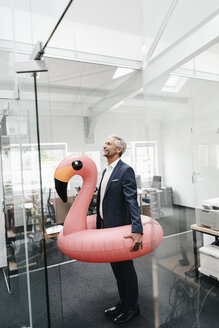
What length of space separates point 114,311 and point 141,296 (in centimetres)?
34

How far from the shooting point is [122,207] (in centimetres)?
169

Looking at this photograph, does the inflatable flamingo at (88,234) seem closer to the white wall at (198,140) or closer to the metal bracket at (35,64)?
the white wall at (198,140)

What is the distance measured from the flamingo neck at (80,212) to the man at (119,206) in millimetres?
93

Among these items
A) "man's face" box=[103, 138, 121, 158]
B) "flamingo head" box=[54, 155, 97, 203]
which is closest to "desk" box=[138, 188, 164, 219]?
"man's face" box=[103, 138, 121, 158]

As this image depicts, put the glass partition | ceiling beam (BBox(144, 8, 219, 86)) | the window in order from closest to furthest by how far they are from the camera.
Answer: ceiling beam (BBox(144, 8, 219, 86))
the glass partition
the window

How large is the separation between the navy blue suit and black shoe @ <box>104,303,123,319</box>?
0.06m

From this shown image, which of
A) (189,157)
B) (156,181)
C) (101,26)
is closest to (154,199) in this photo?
(156,181)

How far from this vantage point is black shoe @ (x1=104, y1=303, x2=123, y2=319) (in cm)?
178

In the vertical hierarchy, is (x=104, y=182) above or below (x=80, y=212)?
above

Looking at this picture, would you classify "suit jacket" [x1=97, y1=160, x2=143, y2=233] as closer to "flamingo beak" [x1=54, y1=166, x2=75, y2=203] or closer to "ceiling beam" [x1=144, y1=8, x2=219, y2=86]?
"flamingo beak" [x1=54, y1=166, x2=75, y2=203]

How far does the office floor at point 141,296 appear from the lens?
5.12ft

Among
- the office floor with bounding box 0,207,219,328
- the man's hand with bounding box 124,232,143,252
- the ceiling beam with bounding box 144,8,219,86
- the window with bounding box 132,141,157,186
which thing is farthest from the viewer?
the window with bounding box 132,141,157,186

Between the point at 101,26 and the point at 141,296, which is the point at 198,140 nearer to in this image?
the point at 141,296

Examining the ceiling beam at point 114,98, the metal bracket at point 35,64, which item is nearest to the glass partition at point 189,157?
the metal bracket at point 35,64
